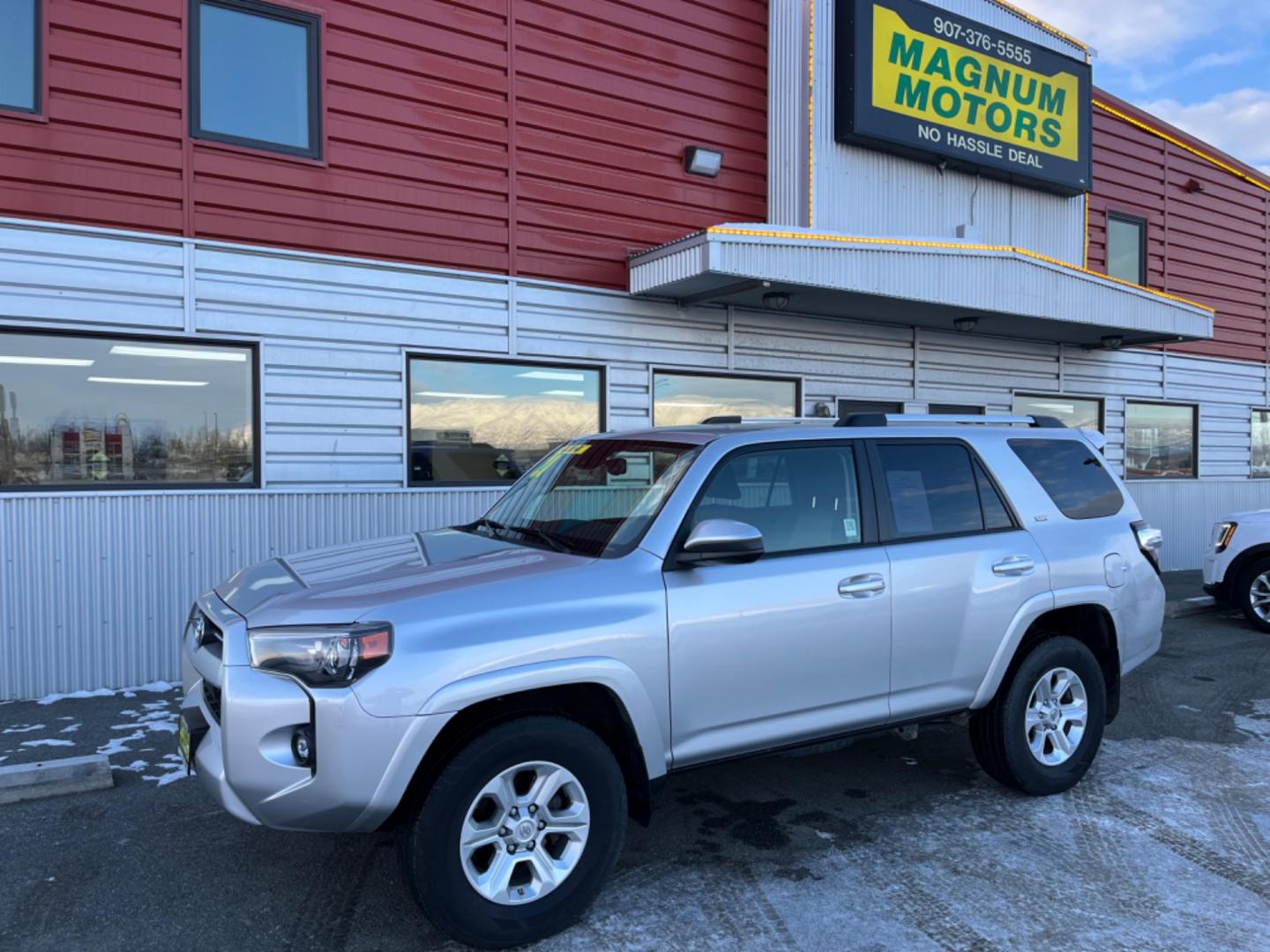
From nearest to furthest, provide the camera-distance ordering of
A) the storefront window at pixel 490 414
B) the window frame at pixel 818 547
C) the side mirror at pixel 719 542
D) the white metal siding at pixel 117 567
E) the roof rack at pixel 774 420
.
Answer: the side mirror at pixel 719 542 < the window frame at pixel 818 547 < the roof rack at pixel 774 420 < the white metal siding at pixel 117 567 < the storefront window at pixel 490 414

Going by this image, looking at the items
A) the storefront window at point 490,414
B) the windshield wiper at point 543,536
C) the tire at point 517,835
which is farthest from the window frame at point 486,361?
the tire at point 517,835

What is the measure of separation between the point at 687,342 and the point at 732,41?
10.6 ft

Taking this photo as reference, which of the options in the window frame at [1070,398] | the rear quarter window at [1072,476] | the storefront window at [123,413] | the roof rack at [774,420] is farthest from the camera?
the window frame at [1070,398]

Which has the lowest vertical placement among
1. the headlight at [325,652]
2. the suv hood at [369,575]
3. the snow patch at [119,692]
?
the snow patch at [119,692]

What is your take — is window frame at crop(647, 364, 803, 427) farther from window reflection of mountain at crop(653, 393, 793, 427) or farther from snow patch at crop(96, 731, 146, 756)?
snow patch at crop(96, 731, 146, 756)

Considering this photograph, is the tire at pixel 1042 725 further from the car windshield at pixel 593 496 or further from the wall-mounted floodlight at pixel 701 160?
the wall-mounted floodlight at pixel 701 160

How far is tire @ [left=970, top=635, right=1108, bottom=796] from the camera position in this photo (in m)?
4.40

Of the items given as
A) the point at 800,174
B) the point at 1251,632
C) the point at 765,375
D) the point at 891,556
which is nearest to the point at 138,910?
the point at 891,556

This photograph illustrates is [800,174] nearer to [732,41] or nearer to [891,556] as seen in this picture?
[732,41]

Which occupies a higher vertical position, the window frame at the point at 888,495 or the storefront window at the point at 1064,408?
the storefront window at the point at 1064,408

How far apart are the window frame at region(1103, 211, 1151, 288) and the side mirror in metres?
12.3

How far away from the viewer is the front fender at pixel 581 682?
119 inches

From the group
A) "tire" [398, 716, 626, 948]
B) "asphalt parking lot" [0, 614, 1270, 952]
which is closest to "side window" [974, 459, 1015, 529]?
"asphalt parking lot" [0, 614, 1270, 952]

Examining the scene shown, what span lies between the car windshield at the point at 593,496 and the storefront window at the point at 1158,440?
12.0 m
